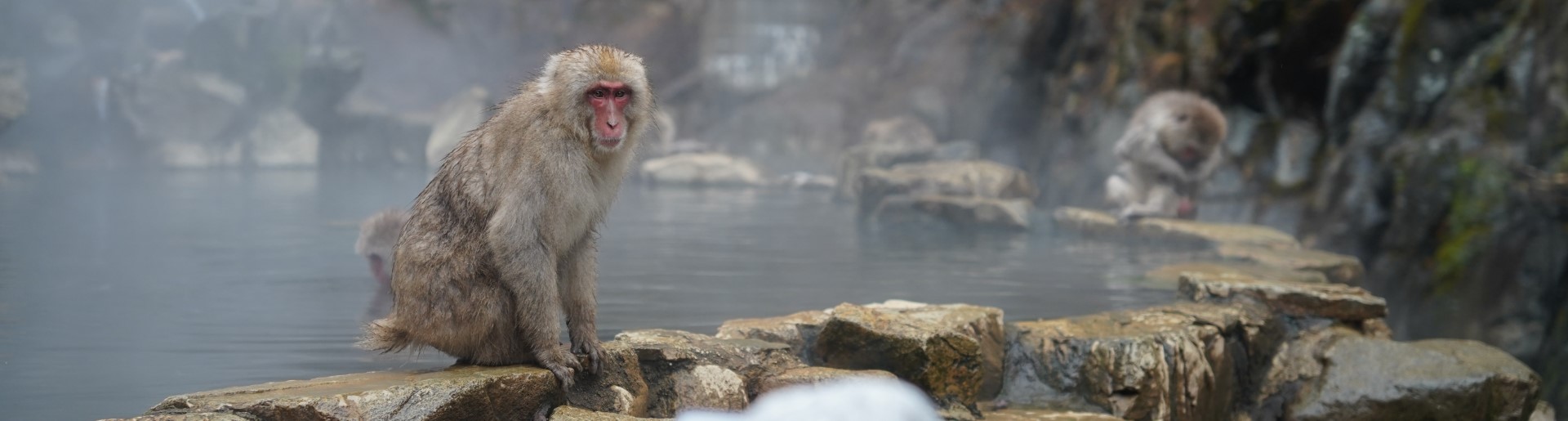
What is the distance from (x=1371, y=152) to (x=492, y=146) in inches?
240

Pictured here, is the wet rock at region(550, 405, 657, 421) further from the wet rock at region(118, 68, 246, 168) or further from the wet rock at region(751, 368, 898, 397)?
the wet rock at region(118, 68, 246, 168)

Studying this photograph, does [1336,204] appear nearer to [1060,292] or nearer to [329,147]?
[1060,292]

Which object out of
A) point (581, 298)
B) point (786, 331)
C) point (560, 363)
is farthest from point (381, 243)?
point (560, 363)

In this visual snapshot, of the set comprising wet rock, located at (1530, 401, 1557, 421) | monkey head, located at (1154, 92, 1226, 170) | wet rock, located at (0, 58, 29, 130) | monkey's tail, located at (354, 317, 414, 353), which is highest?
wet rock, located at (0, 58, 29, 130)

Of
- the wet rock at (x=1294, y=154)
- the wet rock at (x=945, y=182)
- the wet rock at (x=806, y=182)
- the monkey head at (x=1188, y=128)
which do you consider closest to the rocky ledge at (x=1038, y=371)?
the monkey head at (x=1188, y=128)

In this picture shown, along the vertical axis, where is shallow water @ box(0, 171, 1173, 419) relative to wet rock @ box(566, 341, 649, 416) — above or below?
above

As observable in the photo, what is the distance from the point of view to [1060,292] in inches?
225

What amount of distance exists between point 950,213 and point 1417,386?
238 inches

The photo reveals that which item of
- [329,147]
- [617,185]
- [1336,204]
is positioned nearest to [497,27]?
[329,147]

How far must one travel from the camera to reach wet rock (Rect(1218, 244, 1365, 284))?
18.3ft

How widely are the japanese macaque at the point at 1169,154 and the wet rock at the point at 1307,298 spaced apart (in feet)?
11.4

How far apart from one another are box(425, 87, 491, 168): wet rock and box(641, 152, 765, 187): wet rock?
19.0 ft

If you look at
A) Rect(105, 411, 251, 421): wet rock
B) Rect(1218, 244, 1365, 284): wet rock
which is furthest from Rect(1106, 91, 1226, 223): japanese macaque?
Rect(105, 411, 251, 421): wet rock

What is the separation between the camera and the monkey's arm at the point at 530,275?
8.44 feet
